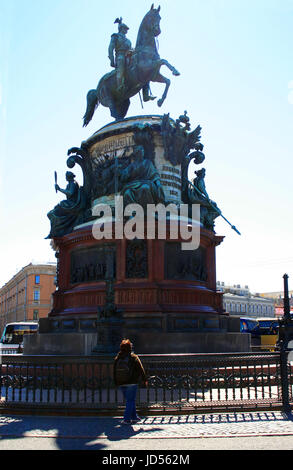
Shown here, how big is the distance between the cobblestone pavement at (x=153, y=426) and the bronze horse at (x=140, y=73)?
17.9 m

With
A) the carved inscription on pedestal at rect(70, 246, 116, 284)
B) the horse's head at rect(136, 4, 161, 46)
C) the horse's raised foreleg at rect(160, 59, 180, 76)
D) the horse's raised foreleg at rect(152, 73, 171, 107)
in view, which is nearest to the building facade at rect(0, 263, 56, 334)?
the horse's raised foreleg at rect(152, 73, 171, 107)

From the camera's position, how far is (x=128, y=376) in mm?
9641

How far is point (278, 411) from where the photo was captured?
10.4m

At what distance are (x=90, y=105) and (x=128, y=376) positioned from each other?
19.1 m

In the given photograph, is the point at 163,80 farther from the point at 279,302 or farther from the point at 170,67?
the point at 279,302

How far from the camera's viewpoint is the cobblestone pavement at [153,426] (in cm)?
828

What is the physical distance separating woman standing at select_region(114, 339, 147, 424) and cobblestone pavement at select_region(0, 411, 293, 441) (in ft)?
0.97

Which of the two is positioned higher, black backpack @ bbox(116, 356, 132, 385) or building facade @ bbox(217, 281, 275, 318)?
building facade @ bbox(217, 281, 275, 318)

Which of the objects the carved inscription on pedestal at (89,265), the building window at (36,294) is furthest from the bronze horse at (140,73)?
the building window at (36,294)

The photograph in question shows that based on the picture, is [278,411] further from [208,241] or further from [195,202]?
[195,202]

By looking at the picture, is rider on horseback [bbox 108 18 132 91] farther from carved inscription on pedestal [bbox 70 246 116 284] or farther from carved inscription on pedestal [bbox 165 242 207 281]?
carved inscription on pedestal [bbox 165 242 207 281]

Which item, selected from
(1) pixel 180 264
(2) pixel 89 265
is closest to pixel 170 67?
(1) pixel 180 264

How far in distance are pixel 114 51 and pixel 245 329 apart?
27559 mm

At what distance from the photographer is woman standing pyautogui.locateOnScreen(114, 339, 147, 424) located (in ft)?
30.9
